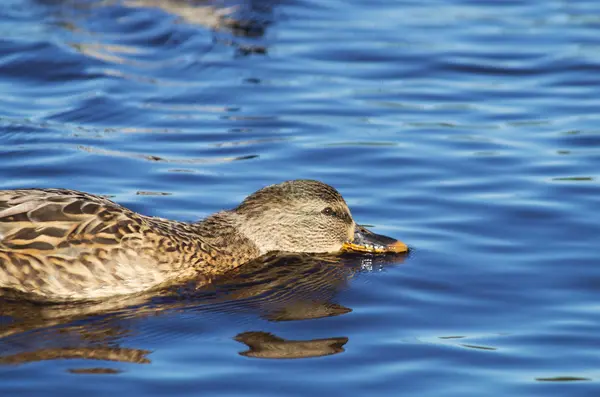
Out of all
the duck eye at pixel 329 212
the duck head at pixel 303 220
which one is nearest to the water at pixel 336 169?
the duck head at pixel 303 220

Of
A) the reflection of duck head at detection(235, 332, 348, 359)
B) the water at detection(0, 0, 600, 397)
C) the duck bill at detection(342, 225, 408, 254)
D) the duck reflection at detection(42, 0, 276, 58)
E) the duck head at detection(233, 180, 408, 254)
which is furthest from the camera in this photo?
the duck reflection at detection(42, 0, 276, 58)

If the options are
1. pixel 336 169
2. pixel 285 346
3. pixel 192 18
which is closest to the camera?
pixel 285 346

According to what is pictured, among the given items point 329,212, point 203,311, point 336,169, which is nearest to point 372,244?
point 329,212

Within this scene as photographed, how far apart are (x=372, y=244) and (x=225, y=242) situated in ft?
3.62

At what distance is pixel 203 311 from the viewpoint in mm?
8133

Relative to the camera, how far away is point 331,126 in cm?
1252

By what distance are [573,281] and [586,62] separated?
22.1 ft

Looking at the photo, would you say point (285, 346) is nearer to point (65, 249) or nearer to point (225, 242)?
point (65, 249)

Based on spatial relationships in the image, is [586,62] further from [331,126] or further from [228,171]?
[228,171]

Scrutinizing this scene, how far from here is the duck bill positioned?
30.5ft

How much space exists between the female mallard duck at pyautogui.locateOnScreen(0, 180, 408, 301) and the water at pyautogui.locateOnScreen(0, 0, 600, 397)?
0.69ft

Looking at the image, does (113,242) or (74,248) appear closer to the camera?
(74,248)

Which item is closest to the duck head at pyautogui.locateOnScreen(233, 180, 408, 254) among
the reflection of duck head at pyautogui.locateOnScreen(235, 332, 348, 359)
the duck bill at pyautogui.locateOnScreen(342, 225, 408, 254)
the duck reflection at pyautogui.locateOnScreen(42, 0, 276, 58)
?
the duck bill at pyautogui.locateOnScreen(342, 225, 408, 254)

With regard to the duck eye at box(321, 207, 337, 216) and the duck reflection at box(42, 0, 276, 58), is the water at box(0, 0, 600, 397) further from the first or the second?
the duck eye at box(321, 207, 337, 216)
